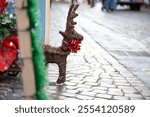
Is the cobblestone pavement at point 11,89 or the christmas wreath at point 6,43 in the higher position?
the christmas wreath at point 6,43

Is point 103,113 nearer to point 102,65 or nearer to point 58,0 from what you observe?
point 102,65

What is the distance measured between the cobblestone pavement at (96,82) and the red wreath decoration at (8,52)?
570mm

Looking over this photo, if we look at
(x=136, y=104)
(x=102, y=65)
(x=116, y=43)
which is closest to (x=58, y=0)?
(x=116, y=43)

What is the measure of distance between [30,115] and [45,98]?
1.69 ft

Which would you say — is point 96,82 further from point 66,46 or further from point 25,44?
point 25,44

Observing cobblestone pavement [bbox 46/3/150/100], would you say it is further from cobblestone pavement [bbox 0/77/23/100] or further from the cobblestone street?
cobblestone pavement [bbox 0/77/23/100]

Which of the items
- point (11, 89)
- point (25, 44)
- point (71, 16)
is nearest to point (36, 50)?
point (25, 44)

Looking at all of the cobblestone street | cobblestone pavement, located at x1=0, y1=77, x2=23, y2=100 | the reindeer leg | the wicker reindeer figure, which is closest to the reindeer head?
the wicker reindeer figure

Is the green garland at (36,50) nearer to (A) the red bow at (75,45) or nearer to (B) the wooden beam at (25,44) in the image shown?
(B) the wooden beam at (25,44)

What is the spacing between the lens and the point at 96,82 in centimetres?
620

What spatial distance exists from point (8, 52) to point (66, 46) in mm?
705

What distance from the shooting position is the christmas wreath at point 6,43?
17.9 ft

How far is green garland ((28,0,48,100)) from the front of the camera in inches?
83.4

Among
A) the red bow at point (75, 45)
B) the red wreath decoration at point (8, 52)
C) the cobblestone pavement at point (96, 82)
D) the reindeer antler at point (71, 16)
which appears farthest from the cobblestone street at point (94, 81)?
the reindeer antler at point (71, 16)
